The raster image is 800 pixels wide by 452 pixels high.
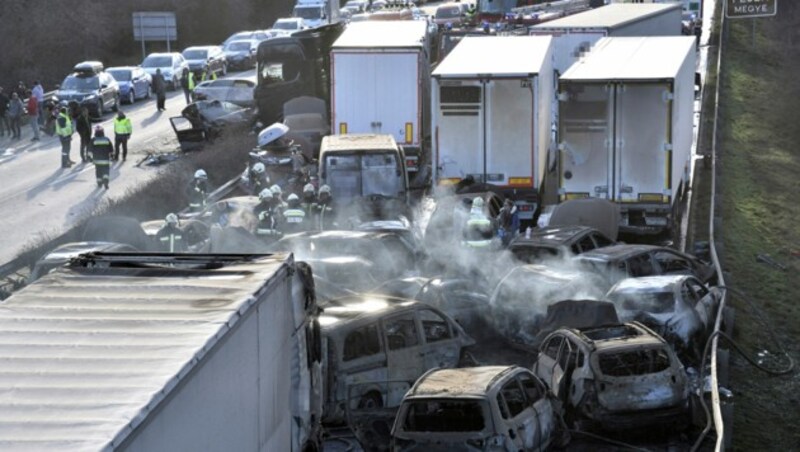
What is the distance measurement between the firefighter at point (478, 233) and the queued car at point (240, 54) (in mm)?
36685

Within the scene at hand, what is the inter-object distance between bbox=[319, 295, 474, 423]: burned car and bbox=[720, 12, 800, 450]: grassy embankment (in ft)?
11.6

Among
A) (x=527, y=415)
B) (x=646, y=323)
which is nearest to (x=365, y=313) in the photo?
(x=527, y=415)

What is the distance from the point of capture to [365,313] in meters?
13.9

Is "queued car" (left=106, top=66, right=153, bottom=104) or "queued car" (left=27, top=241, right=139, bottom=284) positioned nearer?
"queued car" (left=27, top=241, right=139, bottom=284)

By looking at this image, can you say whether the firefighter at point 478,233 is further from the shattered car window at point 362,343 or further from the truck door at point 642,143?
the shattered car window at point 362,343

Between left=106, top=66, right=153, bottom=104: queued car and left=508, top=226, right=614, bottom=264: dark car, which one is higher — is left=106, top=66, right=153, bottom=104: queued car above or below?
below

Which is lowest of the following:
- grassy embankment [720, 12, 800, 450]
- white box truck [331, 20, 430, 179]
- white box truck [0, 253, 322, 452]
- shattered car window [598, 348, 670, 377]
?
grassy embankment [720, 12, 800, 450]

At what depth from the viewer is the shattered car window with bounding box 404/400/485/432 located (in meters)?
11.9

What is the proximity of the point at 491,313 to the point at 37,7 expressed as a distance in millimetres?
46633

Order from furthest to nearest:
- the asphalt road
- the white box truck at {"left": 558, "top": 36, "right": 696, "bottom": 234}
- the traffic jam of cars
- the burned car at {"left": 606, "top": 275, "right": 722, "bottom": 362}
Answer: the asphalt road → the white box truck at {"left": 558, "top": 36, "right": 696, "bottom": 234} → the burned car at {"left": 606, "top": 275, "right": 722, "bottom": 362} → the traffic jam of cars

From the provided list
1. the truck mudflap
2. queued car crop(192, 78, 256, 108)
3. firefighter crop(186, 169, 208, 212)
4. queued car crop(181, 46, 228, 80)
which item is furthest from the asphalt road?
the truck mudflap

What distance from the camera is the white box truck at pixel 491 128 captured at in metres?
24.6

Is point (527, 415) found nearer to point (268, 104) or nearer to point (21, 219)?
point (21, 219)

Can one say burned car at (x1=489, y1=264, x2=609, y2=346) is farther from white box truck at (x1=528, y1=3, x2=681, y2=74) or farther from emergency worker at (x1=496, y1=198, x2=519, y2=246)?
white box truck at (x1=528, y1=3, x2=681, y2=74)
